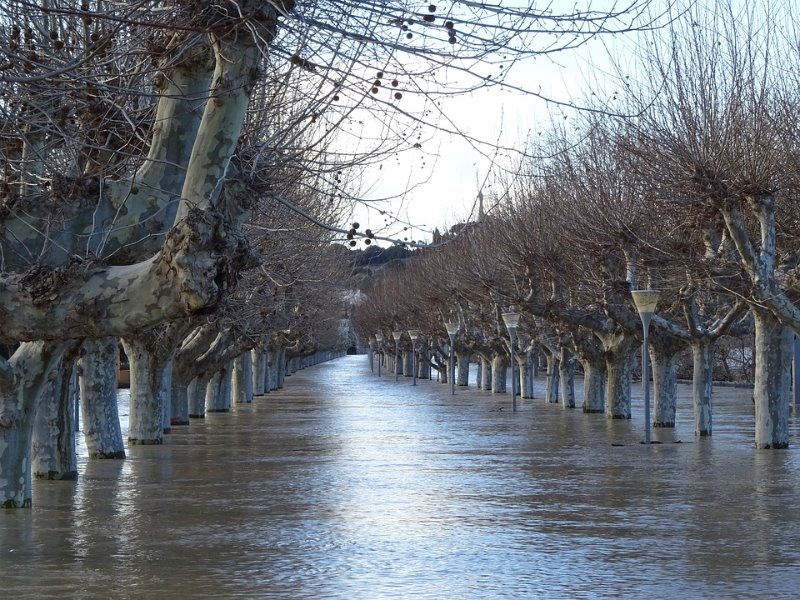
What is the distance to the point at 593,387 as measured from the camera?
43.3 meters

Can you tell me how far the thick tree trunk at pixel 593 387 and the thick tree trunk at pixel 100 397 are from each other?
21214 mm

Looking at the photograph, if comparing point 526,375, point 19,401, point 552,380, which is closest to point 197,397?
point 552,380

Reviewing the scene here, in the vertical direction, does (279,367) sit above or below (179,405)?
above

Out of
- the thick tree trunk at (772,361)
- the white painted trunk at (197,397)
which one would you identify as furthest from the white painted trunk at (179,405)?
the thick tree trunk at (772,361)

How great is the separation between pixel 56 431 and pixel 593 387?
26053 millimetres

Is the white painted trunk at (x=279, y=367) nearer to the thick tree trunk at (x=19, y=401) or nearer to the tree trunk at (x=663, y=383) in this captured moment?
the tree trunk at (x=663, y=383)

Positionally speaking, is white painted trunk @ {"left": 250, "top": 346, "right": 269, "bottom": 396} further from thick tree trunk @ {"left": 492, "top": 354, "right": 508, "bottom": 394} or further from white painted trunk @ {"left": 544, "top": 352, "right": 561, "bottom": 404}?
white painted trunk @ {"left": 544, "top": 352, "right": 561, "bottom": 404}

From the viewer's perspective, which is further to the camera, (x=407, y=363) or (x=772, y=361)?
(x=407, y=363)

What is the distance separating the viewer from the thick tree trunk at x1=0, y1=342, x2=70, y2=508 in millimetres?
15469

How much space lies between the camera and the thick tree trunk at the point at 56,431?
1909cm

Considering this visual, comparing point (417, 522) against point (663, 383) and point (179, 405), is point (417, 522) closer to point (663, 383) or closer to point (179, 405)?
point (663, 383)

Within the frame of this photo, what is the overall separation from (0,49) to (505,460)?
56.6 ft

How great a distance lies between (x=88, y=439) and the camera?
24.4m

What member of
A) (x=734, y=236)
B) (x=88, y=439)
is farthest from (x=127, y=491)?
(x=734, y=236)
